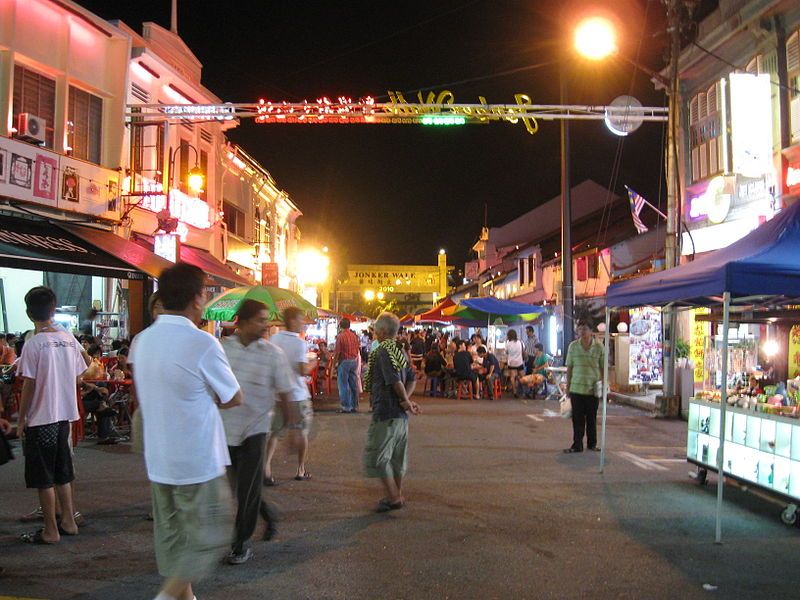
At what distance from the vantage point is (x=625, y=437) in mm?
11609

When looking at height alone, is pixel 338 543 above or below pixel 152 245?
below

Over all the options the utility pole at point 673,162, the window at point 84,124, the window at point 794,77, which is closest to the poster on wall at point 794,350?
the utility pole at point 673,162

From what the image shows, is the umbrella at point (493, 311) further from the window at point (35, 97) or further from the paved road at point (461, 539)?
the window at point (35, 97)

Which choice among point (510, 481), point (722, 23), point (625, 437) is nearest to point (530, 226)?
point (722, 23)

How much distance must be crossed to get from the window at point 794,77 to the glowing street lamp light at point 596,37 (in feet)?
12.2

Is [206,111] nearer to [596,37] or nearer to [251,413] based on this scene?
[596,37]

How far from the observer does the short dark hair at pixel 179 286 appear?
3.52m

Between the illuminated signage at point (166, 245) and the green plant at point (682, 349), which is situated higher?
the illuminated signage at point (166, 245)

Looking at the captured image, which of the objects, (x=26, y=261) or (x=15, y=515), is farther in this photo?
(x=26, y=261)

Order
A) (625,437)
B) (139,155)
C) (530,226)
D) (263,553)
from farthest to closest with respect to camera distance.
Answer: (530,226), (139,155), (625,437), (263,553)

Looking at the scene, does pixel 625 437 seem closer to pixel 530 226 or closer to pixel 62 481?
pixel 62 481

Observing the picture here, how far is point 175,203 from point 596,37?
10.3 metres

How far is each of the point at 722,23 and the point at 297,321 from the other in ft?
43.3

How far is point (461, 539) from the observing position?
5.82 m
